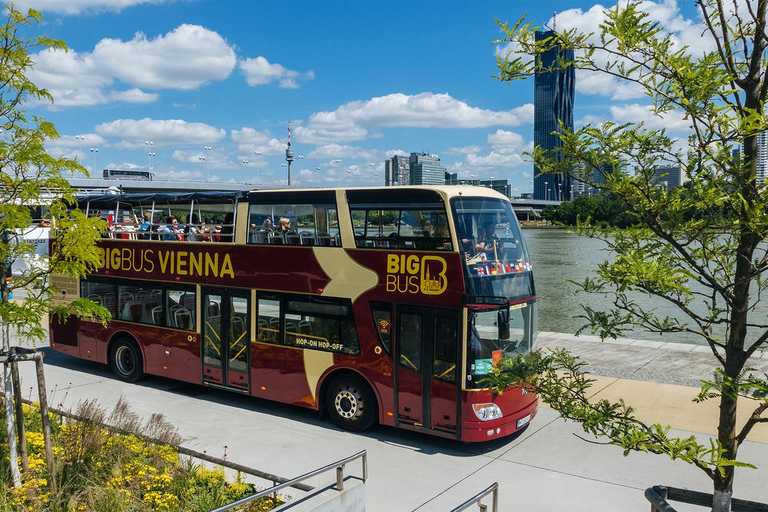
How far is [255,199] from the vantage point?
11.3 meters

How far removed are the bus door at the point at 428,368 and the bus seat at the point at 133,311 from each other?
620 cm

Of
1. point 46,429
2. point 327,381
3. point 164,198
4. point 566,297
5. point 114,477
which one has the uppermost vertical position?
point 164,198

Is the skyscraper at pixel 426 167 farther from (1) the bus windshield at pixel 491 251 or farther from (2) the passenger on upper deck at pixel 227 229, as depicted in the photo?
(1) the bus windshield at pixel 491 251

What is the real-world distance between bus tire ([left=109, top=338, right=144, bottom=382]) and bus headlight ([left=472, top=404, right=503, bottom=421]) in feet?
24.6

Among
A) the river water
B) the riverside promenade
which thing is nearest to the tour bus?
the riverside promenade

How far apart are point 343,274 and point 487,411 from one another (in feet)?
9.83

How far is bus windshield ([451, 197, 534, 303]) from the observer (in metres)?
9.16

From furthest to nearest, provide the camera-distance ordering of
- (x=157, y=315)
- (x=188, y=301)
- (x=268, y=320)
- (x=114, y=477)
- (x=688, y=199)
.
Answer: (x=157, y=315), (x=188, y=301), (x=268, y=320), (x=114, y=477), (x=688, y=199)

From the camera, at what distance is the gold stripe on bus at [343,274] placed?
10008mm

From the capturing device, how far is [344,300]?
10.3 m

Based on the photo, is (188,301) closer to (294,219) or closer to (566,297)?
(294,219)

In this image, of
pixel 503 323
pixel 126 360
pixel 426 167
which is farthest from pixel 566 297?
pixel 503 323

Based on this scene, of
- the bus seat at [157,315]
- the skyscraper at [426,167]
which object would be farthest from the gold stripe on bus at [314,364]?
the skyscraper at [426,167]

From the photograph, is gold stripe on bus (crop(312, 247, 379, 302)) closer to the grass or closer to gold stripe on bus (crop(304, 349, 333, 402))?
gold stripe on bus (crop(304, 349, 333, 402))
